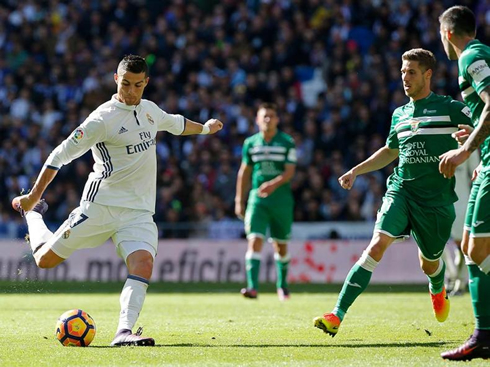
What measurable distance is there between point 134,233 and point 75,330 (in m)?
0.99

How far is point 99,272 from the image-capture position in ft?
64.2

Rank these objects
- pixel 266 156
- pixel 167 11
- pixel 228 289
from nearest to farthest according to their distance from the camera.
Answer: pixel 266 156
pixel 228 289
pixel 167 11

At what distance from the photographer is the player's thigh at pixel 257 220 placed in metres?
14.4

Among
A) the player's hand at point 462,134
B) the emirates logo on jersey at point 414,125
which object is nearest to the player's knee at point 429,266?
the emirates logo on jersey at point 414,125

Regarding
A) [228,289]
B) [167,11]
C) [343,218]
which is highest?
[167,11]

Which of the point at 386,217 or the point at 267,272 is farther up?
the point at 386,217

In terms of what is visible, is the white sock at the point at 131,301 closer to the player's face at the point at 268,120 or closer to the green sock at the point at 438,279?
the green sock at the point at 438,279

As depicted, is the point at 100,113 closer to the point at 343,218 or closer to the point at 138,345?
the point at 138,345

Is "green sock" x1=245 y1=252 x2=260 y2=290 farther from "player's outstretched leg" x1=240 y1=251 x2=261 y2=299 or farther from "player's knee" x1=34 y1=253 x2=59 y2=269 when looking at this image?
"player's knee" x1=34 y1=253 x2=59 y2=269

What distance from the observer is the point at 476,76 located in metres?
6.61

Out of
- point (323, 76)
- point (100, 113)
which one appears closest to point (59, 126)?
point (323, 76)

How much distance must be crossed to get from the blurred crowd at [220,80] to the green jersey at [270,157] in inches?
220

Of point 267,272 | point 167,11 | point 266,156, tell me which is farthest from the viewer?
point 167,11

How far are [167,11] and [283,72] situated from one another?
4696mm
